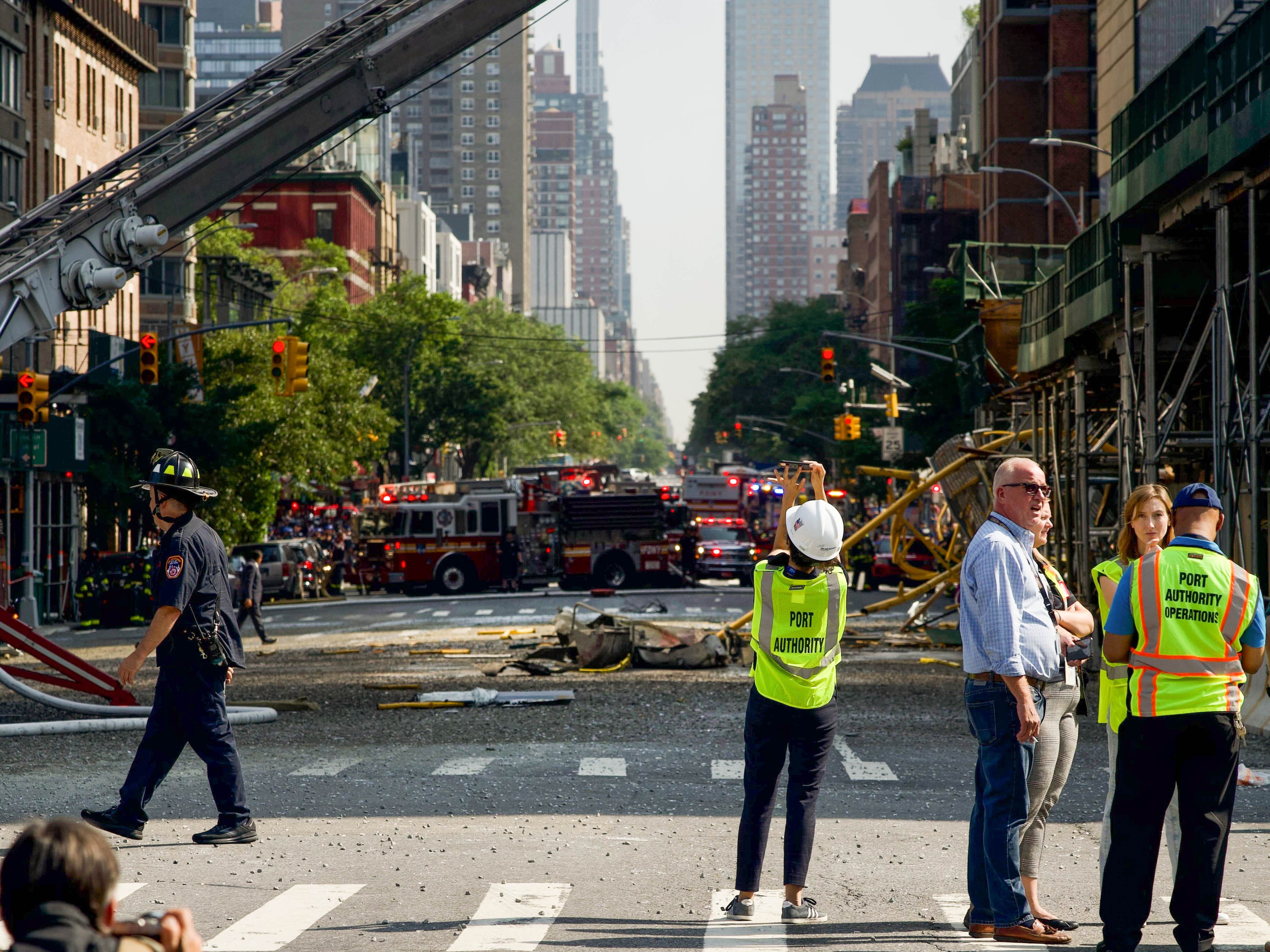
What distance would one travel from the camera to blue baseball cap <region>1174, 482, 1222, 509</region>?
6922mm

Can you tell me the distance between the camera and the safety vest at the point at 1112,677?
7.04 meters

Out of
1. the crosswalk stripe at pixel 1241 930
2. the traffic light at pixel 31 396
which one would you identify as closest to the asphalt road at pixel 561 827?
the crosswalk stripe at pixel 1241 930

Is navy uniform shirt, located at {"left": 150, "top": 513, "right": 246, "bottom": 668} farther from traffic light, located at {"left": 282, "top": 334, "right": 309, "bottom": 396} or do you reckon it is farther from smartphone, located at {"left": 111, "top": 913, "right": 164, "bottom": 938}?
traffic light, located at {"left": 282, "top": 334, "right": 309, "bottom": 396}

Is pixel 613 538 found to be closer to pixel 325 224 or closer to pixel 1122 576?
pixel 1122 576

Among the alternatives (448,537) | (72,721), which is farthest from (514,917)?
(448,537)

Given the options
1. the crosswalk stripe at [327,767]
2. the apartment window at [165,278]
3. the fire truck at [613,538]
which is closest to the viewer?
the crosswalk stripe at [327,767]

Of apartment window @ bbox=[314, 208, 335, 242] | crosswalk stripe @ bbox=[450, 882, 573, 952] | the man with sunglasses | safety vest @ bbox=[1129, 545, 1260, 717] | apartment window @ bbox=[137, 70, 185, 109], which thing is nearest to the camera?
safety vest @ bbox=[1129, 545, 1260, 717]

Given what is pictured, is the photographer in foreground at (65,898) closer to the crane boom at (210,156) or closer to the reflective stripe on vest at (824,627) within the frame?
the reflective stripe on vest at (824,627)

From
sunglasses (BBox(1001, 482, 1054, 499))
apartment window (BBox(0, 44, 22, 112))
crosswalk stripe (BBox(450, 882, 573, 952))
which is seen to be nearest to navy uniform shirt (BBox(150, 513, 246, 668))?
crosswalk stripe (BBox(450, 882, 573, 952))

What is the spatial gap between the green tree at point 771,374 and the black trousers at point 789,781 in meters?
92.7

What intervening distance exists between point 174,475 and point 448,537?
3690cm

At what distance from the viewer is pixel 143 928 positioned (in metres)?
3.42

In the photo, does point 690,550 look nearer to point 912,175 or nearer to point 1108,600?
point 1108,600

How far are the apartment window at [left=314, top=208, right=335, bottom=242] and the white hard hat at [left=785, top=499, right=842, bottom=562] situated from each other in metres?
92.8
